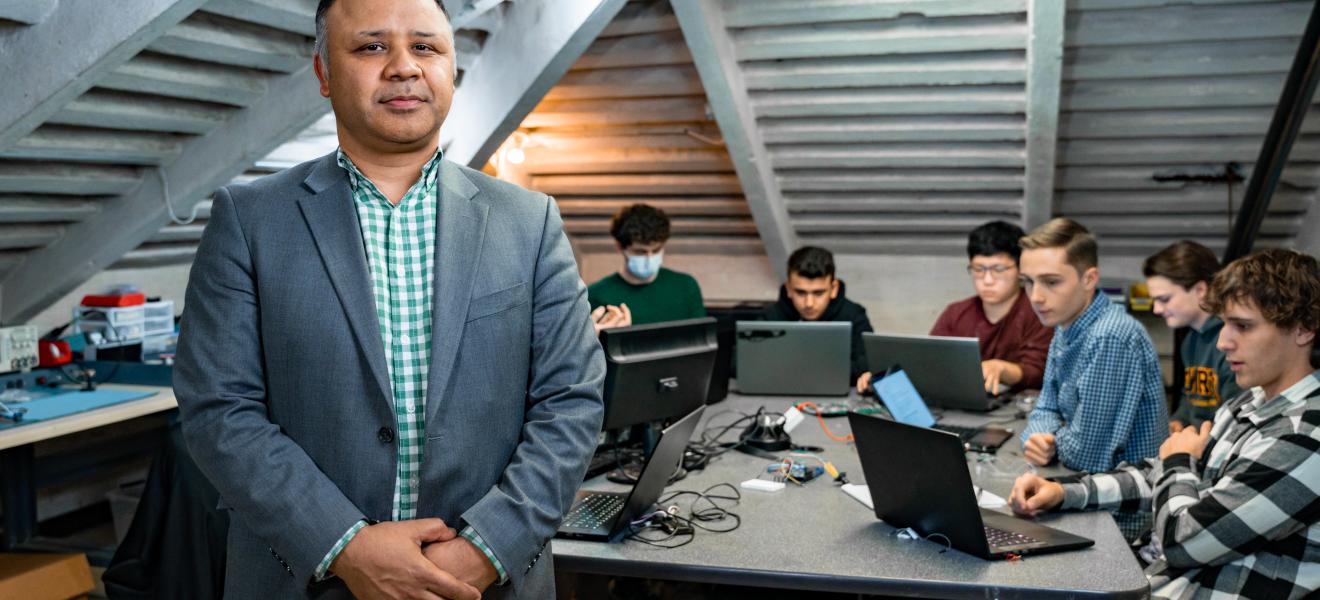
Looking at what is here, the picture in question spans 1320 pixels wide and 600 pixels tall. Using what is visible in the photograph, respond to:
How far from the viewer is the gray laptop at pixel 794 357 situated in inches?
145

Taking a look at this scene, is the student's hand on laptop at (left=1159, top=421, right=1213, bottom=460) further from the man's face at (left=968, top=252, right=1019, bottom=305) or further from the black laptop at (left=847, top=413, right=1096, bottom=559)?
the man's face at (left=968, top=252, right=1019, bottom=305)

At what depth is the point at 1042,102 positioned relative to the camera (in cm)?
451

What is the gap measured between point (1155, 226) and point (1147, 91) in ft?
3.73

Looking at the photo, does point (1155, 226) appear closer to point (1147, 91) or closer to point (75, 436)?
point (1147, 91)

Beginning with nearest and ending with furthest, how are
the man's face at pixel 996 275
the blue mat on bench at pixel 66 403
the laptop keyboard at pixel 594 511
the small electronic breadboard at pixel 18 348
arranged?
1. the laptop keyboard at pixel 594 511
2. the blue mat on bench at pixel 66 403
3. the small electronic breadboard at pixel 18 348
4. the man's face at pixel 996 275

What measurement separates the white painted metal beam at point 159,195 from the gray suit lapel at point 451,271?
223 centimetres

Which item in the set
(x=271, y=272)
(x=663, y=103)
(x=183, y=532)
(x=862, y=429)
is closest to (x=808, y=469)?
(x=862, y=429)

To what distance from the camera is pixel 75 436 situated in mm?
4465

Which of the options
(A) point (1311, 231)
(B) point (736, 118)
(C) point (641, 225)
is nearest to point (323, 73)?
(C) point (641, 225)

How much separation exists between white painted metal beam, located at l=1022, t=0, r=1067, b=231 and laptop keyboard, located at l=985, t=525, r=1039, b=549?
2517 millimetres

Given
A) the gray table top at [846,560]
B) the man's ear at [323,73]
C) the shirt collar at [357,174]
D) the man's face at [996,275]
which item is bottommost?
the gray table top at [846,560]

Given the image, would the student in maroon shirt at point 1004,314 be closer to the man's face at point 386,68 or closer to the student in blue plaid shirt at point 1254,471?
the student in blue plaid shirt at point 1254,471

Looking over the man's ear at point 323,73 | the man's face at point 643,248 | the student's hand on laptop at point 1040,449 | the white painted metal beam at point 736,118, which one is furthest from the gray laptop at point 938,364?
the man's ear at point 323,73

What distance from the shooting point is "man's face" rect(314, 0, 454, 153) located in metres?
1.47
